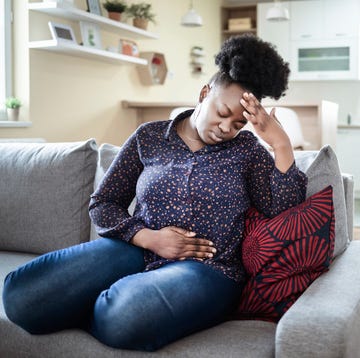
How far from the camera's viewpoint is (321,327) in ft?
3.81

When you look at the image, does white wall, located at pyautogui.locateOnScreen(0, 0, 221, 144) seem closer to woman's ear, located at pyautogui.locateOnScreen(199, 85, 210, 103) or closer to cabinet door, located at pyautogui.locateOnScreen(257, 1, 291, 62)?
cabinet door, located at pyautogui.locateOnScreen(257, 1, 291, 62)

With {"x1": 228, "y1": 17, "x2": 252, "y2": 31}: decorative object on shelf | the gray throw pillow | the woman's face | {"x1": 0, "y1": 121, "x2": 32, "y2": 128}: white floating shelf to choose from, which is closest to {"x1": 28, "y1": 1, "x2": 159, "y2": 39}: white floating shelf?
{"x1": 0, "y1": 121, "x2": 32, "y2": 128}: white floating shelf

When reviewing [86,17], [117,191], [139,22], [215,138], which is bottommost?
[117,191]

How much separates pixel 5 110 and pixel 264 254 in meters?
3.10

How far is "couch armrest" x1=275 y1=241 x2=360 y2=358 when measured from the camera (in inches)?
45.3

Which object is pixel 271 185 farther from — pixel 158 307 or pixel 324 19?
pixel 324 19

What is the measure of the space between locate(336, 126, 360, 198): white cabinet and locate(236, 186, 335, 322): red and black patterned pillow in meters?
5.35

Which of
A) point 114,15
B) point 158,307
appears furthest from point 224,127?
point 114,15

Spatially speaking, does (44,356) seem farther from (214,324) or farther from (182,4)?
(182,4)

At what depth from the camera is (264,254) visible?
147 centimetres

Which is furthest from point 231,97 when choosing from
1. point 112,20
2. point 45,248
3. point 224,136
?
point 112,20

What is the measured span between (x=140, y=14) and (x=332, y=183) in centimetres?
391

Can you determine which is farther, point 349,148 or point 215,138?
point 349,148

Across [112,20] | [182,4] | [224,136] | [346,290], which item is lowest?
[346,290]
